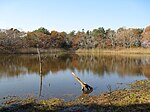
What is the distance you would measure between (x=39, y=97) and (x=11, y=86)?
185 inches

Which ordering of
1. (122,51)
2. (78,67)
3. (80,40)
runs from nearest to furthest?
(78,67) → (122,51) → (80,40)

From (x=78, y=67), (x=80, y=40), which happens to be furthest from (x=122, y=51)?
(x=78, y=67)

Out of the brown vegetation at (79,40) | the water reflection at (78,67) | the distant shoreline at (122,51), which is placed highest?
the brown vegetation at (79,40)

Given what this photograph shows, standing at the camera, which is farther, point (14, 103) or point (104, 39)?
point (104, 39)

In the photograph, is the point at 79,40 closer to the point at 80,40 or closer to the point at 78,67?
the point at 80,40

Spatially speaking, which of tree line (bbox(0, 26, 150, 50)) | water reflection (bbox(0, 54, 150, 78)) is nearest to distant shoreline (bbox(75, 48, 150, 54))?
tree line (bbox(0, 26, 150, 50))

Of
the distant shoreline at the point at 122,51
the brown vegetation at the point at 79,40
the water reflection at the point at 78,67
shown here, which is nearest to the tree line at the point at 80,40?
the brown vegetation at the point at 79,40

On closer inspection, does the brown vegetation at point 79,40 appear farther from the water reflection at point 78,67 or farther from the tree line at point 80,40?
the water reflection at point 78,67

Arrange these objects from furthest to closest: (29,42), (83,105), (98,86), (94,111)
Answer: (29,42), (98,86), (83,105), (94,111)

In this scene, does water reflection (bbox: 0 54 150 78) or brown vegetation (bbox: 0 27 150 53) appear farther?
brown vegetation (bbox: 0 27 150 53)

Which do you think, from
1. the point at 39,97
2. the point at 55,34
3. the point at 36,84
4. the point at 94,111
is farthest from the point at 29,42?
the point at 94,111

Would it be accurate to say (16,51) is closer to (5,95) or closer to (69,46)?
(69,46)

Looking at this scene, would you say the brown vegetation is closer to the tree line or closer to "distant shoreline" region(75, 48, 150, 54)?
the tree line

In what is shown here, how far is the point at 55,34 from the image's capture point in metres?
83.6
